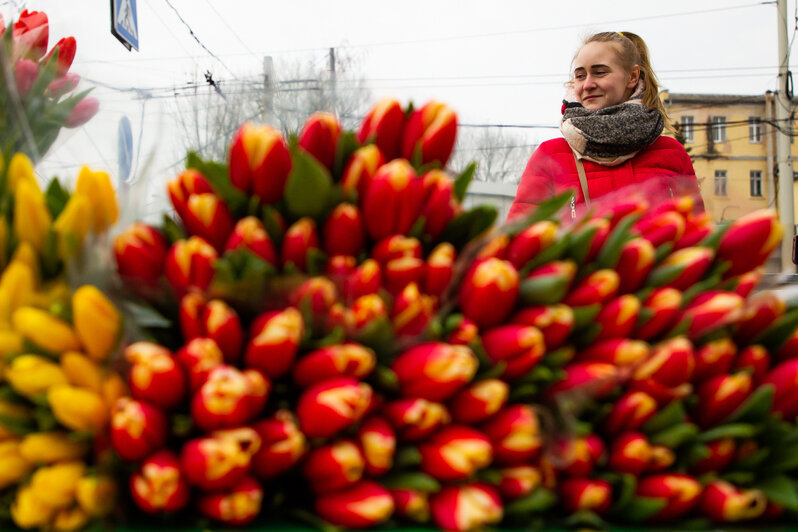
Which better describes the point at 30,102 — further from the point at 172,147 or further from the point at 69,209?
the point at 69,209

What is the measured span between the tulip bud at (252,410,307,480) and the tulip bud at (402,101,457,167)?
15.1 inches

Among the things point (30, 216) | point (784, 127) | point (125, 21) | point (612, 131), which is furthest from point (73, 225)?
point (784, 127)

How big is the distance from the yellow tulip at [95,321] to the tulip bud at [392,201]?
305 millimetres

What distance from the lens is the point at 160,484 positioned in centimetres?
67

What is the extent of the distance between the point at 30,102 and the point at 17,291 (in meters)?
0.46

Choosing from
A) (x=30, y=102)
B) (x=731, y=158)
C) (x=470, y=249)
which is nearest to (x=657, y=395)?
(x=470, y=249)

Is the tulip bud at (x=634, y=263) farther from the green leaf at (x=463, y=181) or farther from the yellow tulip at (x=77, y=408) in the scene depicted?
the yellow tulip at (x=77, y=408)

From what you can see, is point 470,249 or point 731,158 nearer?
point 470,249

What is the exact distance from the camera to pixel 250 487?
70 centimetres

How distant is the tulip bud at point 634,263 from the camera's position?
0.82 metres

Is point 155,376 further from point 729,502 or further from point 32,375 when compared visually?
point 729,502

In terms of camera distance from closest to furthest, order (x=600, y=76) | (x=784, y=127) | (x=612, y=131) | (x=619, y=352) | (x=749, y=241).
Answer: (x=619, y=352)
(x=749, y=241)
(x=612, y=131)
(x=600, y=76)
(x=784, y=127)

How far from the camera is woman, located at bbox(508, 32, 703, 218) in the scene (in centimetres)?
198

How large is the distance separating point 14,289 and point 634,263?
721 mm
